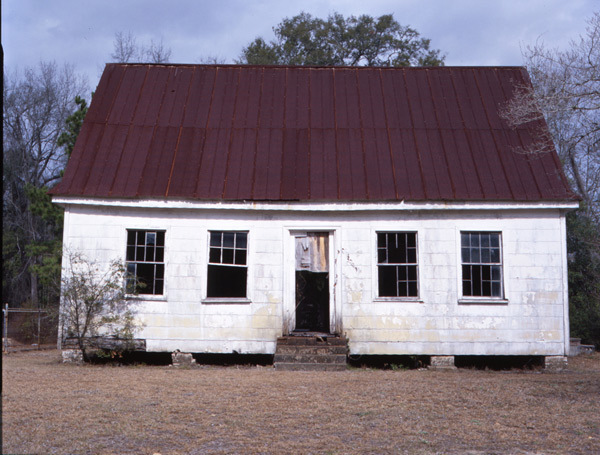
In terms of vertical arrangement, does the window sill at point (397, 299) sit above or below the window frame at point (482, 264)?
below

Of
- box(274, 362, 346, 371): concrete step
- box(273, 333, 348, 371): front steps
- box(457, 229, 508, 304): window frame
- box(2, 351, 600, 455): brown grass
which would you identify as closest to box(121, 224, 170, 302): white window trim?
box(2, 351, 600, 455): brown grass

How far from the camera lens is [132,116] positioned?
15.9m

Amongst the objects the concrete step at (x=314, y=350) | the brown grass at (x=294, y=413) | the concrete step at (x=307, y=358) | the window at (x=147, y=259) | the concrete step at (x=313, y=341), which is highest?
the window at (x=147, y=259)

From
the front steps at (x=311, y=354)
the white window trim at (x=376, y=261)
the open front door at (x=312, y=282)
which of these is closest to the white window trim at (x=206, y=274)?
the open front door at (x=312, y=282)

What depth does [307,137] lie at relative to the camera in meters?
15.6

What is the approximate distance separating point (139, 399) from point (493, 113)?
11.6 metres

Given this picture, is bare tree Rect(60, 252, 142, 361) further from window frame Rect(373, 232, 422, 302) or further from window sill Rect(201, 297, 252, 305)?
window frame Rect(373, 232, 422, 302)

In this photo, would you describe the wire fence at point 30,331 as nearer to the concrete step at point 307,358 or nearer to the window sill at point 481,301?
the concrete step at point 307,358

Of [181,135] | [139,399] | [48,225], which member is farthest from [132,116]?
[48,225]

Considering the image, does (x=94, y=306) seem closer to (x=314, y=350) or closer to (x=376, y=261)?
(x=314, y=350)

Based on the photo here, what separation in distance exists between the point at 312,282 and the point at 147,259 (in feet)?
12.8

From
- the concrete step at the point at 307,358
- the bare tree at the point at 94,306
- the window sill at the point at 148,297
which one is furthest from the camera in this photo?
the window sill at the point at 148,297

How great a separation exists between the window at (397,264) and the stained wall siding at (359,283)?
19cm

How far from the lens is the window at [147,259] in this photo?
14156 mm
